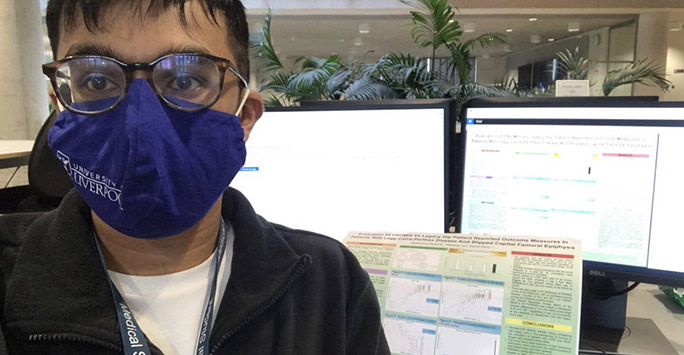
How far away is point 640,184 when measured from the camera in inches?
44.0

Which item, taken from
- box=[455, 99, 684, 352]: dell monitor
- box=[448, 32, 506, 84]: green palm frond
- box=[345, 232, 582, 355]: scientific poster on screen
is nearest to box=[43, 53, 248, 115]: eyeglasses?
box=[345, 232, 582, 355]: scientific poster on screen

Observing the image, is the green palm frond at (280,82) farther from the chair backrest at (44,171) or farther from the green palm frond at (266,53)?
the chair backrest at (44,171)

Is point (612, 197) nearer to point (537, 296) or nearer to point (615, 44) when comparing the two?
point (537, 296)

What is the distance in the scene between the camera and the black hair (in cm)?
66

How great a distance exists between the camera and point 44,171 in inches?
100

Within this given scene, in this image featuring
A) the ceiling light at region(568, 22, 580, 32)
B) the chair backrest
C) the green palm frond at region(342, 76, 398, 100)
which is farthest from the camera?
the ceiling light at region(568, 22, 580, 32)

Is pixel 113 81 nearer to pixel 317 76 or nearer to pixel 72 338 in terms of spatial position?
pixel 72 338

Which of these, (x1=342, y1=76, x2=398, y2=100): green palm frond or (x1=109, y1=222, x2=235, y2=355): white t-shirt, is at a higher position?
(x1=342, y1=76, x2=398, y2=100): green palm frond

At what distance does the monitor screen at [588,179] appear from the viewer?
1099 mm

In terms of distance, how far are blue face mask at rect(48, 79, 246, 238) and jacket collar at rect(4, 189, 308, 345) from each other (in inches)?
2.5

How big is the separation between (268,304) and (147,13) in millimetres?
452

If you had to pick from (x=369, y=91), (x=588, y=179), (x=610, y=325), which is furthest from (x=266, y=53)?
(x=610, y=325)

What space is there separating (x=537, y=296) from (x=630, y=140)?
500 mm

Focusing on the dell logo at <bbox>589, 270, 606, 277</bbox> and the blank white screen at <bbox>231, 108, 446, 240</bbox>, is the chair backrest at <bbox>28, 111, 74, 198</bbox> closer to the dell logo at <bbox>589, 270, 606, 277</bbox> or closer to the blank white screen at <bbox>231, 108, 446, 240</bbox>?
the blank white screen at <bbox>231, 108, 446, 240</bbox>
